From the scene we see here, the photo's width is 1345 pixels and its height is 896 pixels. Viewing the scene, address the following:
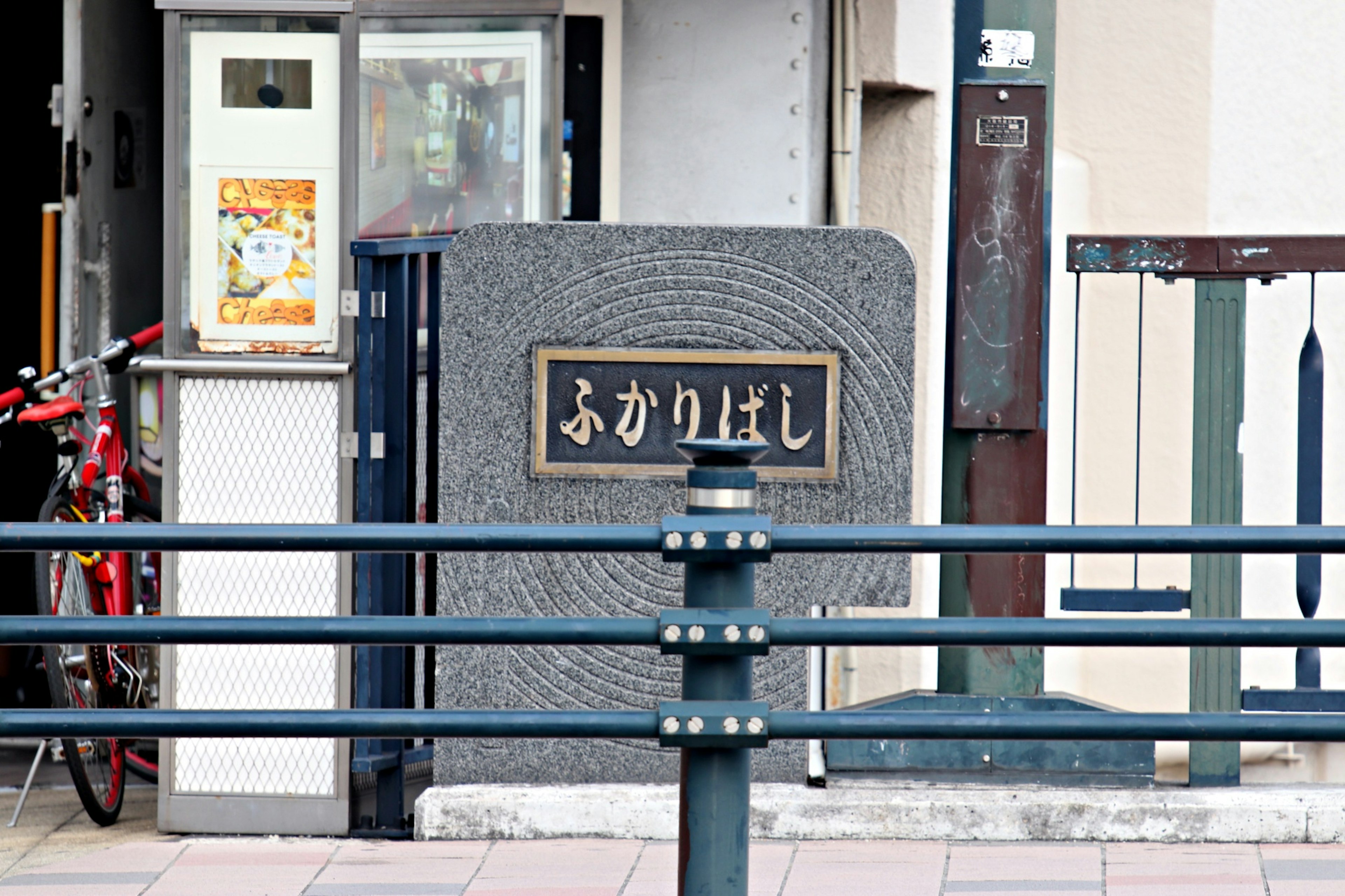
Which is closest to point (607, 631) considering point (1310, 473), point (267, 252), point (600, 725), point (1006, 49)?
point (600, 725)

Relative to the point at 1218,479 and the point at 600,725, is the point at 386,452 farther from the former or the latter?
the point at 1218,479

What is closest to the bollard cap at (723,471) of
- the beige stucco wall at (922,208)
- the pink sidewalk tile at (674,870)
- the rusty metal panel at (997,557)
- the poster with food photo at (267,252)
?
the pink sidewalk tile at (674,870)

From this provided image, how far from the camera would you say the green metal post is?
13.9 ft

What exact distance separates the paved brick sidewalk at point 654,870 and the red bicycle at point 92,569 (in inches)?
26.9

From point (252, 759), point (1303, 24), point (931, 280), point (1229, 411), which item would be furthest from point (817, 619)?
point (1303, 24)

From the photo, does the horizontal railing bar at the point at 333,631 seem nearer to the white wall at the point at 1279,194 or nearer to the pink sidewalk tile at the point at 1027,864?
the pink sidewalk tile at the point at 1027,864

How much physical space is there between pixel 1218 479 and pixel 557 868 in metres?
2.03

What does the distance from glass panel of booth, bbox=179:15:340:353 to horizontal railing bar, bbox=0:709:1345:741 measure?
177 centimetres

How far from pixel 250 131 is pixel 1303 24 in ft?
14.2

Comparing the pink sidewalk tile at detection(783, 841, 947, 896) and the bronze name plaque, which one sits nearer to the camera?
the pink sidewalk tile at detection(783, 841, 947, 896)

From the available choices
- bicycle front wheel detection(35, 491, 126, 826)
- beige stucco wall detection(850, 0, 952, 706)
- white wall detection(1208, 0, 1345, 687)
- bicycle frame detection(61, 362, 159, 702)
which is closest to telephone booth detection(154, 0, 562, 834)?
bicycle front wheel detection(35, 491, 126, 826)

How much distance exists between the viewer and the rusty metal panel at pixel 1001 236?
4.28 metres

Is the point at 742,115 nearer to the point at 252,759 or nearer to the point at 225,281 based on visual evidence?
the point at 225,281

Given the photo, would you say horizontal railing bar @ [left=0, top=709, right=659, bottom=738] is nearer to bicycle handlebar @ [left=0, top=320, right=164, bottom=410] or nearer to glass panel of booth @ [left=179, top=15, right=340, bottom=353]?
glass panel of booth @ [left=179, top=15, right=340, bottom=353]
